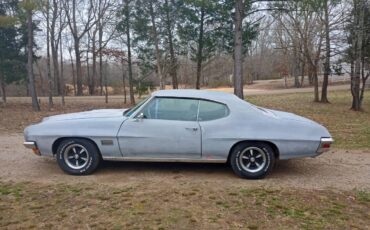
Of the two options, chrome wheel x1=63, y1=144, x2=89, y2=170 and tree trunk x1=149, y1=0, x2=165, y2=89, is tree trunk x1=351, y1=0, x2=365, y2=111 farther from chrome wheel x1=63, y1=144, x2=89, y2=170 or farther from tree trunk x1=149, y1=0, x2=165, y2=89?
chrome wheel x1=63, y1=144, x2=89, y2=170

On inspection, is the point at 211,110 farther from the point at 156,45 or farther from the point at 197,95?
the point at 156,45

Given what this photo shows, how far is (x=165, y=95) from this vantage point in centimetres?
536

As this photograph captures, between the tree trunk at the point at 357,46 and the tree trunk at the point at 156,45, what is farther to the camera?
the tree trunk at the point at 156,45

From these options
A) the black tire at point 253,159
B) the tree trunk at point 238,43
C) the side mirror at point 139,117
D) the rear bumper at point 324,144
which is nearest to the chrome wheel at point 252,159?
the black tire at point 253,159

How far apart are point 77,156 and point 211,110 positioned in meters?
2.25

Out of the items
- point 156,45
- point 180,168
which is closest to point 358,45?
Result: point 156,45

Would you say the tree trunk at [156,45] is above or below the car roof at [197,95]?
above

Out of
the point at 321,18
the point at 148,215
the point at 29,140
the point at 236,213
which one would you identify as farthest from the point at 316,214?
the point at 321,18

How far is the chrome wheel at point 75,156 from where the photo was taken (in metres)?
5.25

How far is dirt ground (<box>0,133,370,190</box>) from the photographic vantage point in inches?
196

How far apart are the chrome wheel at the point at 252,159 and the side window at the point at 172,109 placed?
0.95 m

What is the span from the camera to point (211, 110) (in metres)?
5.25

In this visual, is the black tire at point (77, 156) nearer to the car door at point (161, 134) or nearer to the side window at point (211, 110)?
the car door at point (161, 134)

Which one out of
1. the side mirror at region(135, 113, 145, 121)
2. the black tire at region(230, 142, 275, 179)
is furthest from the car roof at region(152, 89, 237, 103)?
the black tire at region(230, 142, 275, 179)
